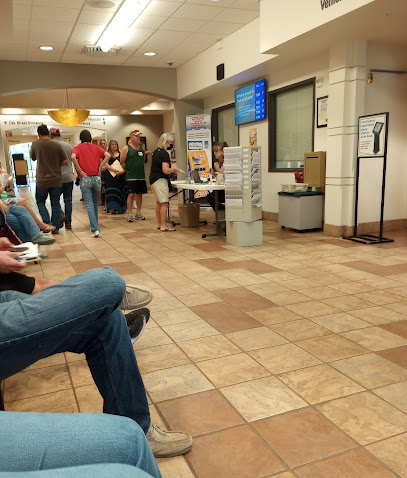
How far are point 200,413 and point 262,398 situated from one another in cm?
30

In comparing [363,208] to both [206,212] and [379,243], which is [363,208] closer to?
[379,243]

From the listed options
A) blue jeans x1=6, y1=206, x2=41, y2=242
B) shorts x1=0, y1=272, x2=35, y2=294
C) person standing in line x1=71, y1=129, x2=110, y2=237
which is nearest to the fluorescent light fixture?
person standing in line x1=71, y1=129, x2=110, y2=237

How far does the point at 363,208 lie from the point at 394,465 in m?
4.91

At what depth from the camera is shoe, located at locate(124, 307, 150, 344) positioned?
1951 mm

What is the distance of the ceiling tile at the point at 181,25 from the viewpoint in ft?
21.7

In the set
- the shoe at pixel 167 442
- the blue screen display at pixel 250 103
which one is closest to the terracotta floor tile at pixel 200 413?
the shoe at pixel 167 442

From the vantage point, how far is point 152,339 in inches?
105

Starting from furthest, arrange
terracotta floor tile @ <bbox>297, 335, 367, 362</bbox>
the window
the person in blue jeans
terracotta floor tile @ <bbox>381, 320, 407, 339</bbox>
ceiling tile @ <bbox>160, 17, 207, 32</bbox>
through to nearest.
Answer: the window
ceiling tile @ <bbox>160, 17, 207, 32</bbox>
terracotta floor tile @ <bbox>381, 320, 407, 339</bbox>
terracotta floor tile @ <bbox>297, 335, 367, 362</bbox>
the person in blue jeans

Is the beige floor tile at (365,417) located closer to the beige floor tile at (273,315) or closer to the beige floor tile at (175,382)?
the beige floor tile at (175,382)

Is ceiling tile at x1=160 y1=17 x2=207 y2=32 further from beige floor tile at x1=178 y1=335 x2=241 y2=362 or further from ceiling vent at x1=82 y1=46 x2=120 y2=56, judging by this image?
beige floor tile at x1=178 y1=335 x2=241 y2=362

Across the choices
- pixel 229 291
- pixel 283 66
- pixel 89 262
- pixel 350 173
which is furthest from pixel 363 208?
pixel 89 262

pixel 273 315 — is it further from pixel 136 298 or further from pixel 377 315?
pixel 136 298

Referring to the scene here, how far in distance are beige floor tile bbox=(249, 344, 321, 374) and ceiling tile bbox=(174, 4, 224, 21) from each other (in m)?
5.25

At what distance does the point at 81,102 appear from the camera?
14500mm
